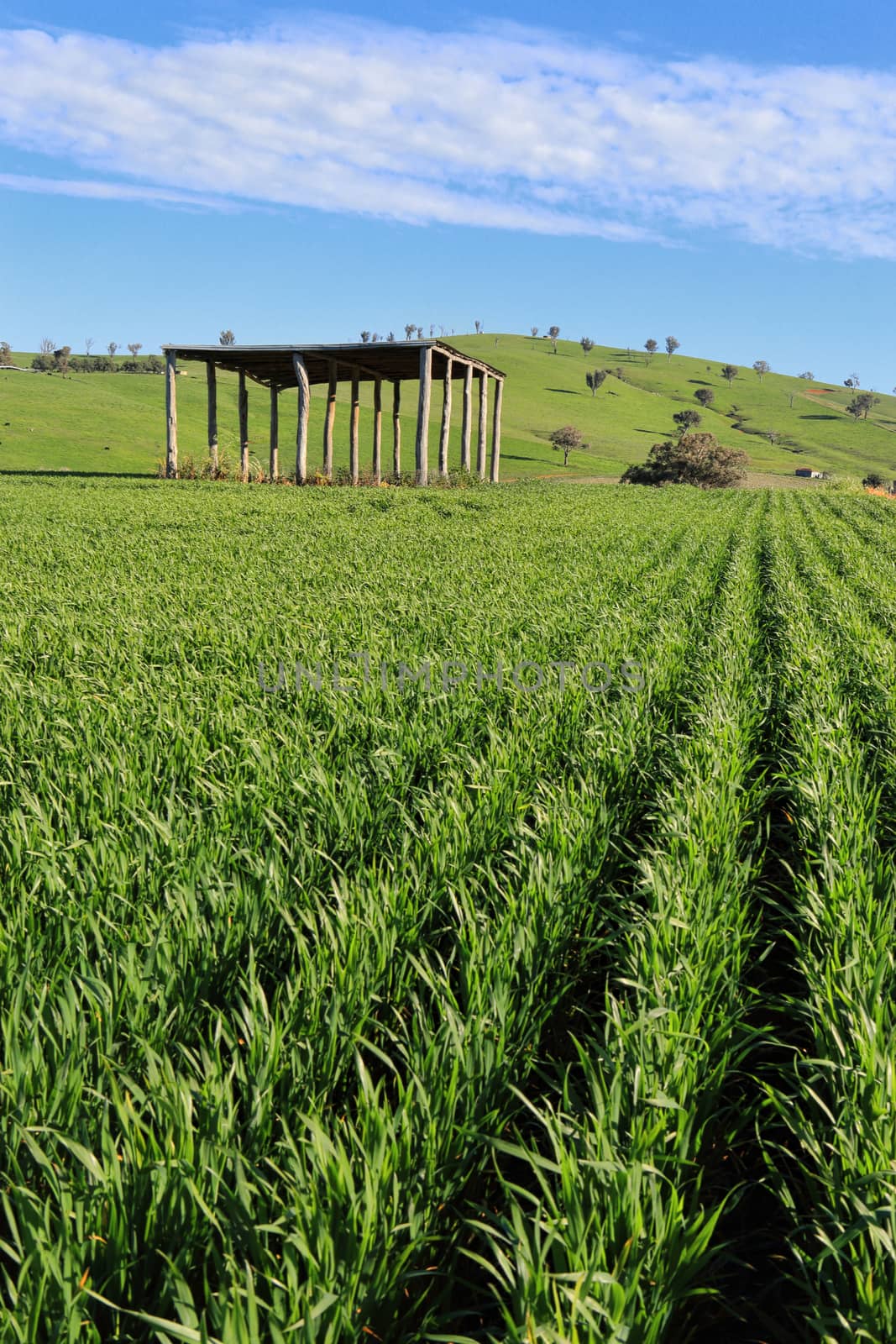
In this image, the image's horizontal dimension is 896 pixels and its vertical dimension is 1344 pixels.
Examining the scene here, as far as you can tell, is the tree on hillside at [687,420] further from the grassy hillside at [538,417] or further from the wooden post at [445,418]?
the wooden post at [445,418]

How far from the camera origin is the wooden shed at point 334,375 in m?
27.2

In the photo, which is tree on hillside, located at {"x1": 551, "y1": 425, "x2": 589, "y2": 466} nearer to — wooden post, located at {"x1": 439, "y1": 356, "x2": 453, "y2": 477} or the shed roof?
the shed roof

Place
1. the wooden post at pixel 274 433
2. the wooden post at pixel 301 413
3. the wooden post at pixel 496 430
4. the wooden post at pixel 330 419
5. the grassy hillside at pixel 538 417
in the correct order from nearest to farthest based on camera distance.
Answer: the wooden post at pixel 301 413 < the wooden post at pixel 330 419 < the wooden post at pixel 274 433 < the wooden post at pixel 496 430 < the grassy hillside at pixel 538 417

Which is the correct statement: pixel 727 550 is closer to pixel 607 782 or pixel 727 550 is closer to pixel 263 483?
pixel 607 782

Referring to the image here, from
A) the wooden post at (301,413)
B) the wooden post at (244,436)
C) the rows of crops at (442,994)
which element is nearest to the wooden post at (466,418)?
the wooden post at (301,413)

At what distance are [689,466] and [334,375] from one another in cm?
2544

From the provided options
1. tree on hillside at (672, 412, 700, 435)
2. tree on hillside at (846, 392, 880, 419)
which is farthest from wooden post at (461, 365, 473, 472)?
tree on hillside at (846, 392, 880, 419)

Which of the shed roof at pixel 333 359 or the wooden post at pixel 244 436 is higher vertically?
the shed roof at pixel 333 359

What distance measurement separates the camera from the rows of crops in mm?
1740

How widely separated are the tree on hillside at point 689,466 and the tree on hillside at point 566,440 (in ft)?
110

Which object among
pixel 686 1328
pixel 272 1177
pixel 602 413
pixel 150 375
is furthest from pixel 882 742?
pixel 602 413

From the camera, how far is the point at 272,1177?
209 cm

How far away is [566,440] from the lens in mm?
85938

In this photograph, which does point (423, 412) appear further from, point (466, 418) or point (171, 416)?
point (171, 416)
